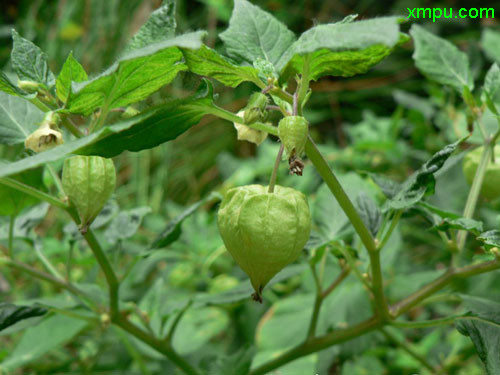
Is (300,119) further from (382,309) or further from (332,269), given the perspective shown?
(332,269)

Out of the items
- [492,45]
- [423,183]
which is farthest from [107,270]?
[492,45]

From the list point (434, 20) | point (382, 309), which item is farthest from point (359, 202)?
point (434, 20)

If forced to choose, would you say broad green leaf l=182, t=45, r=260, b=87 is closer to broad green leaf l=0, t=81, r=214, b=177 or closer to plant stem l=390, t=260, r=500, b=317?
broad green leaf l=0, t=81, r=214, b=177

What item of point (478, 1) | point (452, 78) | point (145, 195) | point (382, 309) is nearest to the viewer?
point (382, 309)

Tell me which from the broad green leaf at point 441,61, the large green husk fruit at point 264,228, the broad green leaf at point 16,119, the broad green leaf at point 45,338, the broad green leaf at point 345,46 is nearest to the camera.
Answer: the broad green leaf at point 345,46

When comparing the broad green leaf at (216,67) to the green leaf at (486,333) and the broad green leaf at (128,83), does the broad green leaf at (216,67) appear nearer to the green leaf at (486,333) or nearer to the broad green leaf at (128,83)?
the broad green leaf at (128,83)

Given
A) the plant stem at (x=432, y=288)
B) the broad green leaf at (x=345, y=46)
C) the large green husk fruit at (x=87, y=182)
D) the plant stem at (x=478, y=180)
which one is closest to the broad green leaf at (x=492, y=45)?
the plant stem at (x=478, y=180)
